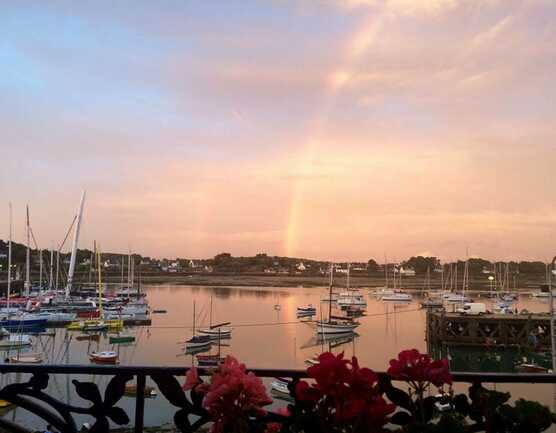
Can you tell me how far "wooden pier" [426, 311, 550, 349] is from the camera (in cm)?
4125

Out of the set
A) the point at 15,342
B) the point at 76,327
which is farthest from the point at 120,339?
the point at 76,327

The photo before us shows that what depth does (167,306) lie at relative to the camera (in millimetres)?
76625

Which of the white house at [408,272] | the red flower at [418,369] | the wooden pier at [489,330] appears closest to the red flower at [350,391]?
Answer: the red flower at [418,369]

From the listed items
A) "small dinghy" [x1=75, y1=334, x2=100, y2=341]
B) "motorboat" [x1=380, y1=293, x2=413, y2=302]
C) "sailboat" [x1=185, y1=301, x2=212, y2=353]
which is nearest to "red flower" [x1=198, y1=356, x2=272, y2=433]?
"sailboat" [x1=185, y1=301, x2=212, y2=353]

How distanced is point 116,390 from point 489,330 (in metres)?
43.9

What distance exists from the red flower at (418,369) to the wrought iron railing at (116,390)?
0.38 m

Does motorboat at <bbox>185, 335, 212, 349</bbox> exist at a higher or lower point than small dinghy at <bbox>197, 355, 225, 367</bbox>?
lower

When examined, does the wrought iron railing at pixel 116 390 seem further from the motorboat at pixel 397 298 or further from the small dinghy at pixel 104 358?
the motorboat at pixel 397 298

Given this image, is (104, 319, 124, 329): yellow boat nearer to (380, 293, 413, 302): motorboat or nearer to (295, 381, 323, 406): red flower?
(295, 381, 323, 406): red flower

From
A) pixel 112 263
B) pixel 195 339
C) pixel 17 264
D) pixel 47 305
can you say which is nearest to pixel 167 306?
pixel 47 305

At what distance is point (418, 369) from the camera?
200 centimetres

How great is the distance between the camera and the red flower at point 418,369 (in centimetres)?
198

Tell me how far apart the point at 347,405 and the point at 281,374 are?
0.67 m

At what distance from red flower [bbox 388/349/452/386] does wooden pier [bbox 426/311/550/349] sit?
4251 centimetres
